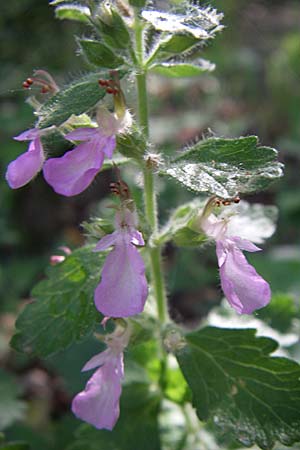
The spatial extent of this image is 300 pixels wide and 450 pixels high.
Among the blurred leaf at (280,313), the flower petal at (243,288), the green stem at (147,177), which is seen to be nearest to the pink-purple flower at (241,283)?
the flower petal at (243,288)

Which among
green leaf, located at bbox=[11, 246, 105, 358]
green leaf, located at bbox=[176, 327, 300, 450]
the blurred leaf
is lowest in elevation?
the blurred leaf

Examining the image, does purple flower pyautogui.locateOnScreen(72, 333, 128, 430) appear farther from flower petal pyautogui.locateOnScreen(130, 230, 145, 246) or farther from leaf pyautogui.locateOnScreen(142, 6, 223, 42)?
leaf pyautogui.locateOnScreen(142, 6, 223, 42)

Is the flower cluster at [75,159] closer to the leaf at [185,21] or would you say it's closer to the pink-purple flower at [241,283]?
the leaf at [185,21]

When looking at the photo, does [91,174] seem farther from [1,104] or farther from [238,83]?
[238,83]

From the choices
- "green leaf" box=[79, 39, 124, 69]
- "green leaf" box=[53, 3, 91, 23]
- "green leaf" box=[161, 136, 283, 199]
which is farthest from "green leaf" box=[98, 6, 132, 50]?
"green leaf" box=[161, 136, 283, 199]

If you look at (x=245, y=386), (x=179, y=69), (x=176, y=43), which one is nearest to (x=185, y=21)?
(x=176, y=43)
